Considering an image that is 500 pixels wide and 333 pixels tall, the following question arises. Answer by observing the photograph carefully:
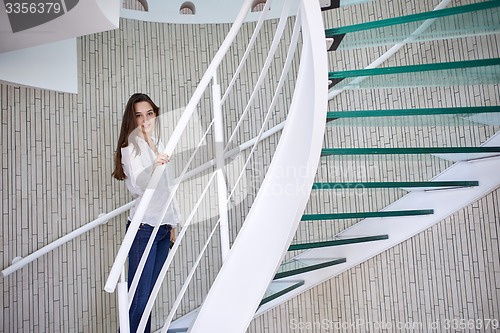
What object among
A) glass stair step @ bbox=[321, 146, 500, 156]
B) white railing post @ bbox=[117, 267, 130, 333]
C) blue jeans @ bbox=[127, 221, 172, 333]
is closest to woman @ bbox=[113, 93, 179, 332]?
blue jeans @ bbox=[127, 221, 172, 333]

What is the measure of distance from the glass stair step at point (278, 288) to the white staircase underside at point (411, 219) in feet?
0.33

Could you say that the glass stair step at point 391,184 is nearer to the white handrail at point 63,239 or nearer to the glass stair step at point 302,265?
the glass stair step at point 302,265

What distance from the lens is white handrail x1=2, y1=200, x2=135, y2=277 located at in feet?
8.01

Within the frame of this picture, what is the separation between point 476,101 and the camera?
2.79 meters

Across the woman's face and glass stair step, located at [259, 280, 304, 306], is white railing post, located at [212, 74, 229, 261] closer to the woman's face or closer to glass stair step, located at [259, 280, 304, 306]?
glass stair step, located at [259, 280, 304, 306]

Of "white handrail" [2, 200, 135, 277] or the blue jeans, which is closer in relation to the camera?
the blue jeans

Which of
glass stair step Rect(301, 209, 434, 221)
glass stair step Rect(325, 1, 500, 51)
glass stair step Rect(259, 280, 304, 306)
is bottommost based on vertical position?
glass stair step Rect(259, 280, 304, 306)

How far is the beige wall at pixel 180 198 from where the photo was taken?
261 centimetres

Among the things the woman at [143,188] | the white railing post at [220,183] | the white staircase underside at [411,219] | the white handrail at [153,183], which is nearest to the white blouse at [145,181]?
the woman at [143,188]

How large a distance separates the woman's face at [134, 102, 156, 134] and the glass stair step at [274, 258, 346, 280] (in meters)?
1.00

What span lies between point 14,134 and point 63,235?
0.62 m

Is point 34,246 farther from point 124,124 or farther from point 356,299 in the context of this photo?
point 356,299

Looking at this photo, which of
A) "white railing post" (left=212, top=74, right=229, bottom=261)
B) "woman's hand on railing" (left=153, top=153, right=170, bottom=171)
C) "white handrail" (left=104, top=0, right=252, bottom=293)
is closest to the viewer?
"white handrail" (left=104, top=0, right=252, bottom=293)

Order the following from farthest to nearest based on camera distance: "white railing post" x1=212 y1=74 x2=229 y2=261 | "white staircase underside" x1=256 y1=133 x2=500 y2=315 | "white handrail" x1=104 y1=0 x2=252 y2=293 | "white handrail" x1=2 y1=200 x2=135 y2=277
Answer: "white staircase underside" x1=256 y1=133 x2=500 y2=315
"white handrail" x1=2 y1=200 x2=135 y2=277
"white railing post" x1=212 y1=74 x2=229 y2=261
"white handrail" x1=104 y1=0 x2=252 y2=293
